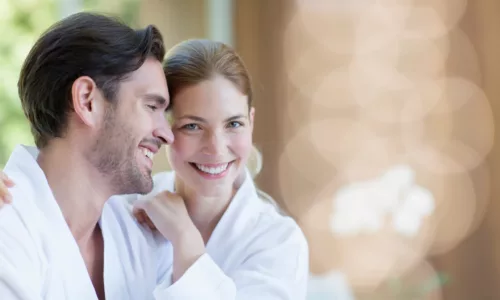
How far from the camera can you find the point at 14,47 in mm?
2898

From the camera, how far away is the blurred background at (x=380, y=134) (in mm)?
3053

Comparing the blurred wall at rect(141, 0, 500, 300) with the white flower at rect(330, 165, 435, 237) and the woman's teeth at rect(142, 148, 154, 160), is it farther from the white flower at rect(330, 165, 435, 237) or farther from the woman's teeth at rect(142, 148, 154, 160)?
the woman's teeth at rect(142, 148, 154, 160)

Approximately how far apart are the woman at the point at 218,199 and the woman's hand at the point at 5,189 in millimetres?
359

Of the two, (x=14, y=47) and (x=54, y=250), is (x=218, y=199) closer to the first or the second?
(x=54, y=250)

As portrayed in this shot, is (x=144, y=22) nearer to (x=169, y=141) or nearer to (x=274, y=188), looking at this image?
(x=274, y=188)

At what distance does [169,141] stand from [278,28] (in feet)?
5.40

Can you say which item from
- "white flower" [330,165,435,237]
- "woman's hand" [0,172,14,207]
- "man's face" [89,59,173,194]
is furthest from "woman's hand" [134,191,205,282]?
Answer: "white flower" [330,165,435,237]

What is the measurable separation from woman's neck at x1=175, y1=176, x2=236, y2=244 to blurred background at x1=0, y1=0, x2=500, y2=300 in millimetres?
1363

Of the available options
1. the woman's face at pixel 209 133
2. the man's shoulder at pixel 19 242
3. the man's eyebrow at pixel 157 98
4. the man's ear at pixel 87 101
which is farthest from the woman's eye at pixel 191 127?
the man's shoulder at pixel 19 242

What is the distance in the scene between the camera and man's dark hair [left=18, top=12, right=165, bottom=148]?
4.68 feet

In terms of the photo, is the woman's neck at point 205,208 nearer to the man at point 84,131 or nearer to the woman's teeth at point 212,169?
the woman's teeth at point 212,169

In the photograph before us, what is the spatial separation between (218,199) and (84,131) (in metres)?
0.40

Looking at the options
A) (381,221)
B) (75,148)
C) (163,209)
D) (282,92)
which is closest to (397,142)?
(381,221)

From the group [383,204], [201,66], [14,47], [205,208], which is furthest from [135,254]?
[383,204]
